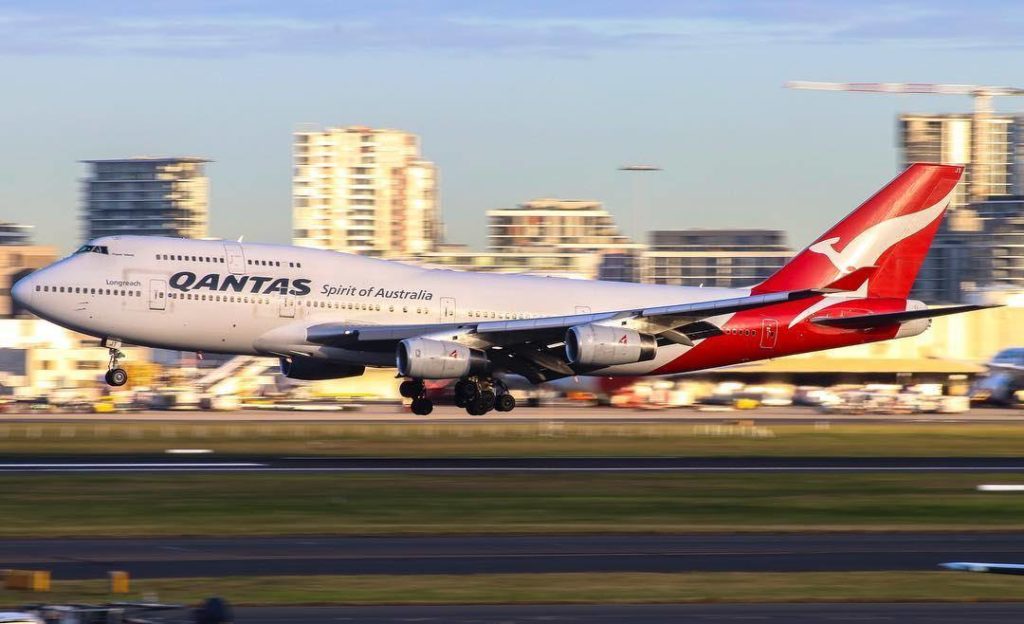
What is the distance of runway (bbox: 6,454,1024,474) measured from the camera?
37.6 meters

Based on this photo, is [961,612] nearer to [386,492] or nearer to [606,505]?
[606,505]

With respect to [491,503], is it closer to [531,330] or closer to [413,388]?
[531,330]

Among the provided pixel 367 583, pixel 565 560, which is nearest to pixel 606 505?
pixel 565 560

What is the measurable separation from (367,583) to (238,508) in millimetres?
9577

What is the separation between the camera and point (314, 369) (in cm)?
5103

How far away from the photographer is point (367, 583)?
20531 millimetres

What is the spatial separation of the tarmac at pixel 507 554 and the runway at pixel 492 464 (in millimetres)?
11970

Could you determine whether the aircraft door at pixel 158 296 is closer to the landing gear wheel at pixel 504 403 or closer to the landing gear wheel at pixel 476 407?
the landing gear wheel at pixel 476 407

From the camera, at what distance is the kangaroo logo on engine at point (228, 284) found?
47906mm

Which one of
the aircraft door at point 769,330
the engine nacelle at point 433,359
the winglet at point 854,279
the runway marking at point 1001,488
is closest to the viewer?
the runway marking at point 1001,488

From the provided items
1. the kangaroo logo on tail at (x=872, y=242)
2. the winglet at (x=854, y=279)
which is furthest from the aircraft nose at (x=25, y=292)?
the winglet at (x=854, y=279)

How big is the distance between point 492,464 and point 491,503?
8.81m

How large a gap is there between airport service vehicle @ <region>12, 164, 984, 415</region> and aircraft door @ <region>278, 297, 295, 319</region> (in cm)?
5

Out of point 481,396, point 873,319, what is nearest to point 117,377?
point 481,396
